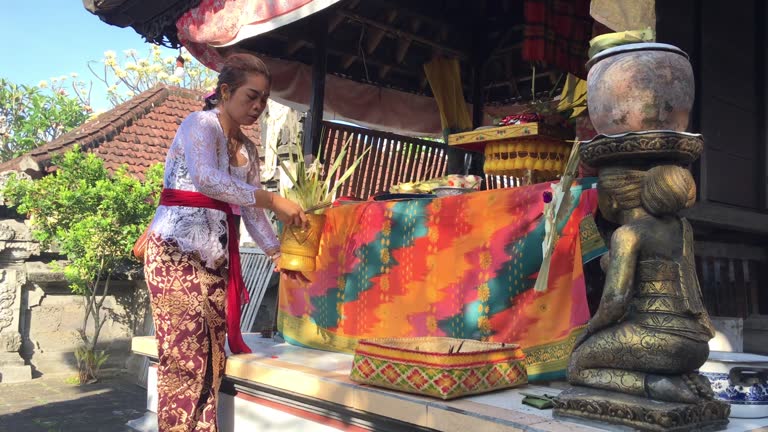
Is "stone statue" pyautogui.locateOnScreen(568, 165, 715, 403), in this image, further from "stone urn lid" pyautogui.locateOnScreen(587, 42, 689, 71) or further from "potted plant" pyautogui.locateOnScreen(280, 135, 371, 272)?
"potted plant" pyautogui.locateOnScreen(280, 135, 371, 272)

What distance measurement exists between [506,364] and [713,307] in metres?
2.39

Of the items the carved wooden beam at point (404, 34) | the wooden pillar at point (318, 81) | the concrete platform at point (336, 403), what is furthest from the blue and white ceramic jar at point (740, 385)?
the carved wooden beam at point (404, 34)

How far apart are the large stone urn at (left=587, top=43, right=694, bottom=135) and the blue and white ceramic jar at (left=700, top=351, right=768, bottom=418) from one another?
2.85 feet

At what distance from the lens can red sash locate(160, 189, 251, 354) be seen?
289cm

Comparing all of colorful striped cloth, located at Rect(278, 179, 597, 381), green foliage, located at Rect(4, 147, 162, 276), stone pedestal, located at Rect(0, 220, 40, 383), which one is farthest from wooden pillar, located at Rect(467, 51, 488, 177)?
stone pedestal, located at Rect(0, 220, 40, 383)

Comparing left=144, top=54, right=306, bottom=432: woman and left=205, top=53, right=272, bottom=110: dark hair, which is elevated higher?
left=205, top=53, right=272, bottom=110: dark hair

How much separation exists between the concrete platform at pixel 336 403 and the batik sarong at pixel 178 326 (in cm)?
29

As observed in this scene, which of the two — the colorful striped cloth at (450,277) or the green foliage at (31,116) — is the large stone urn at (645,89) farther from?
the green foliage at (31,116)

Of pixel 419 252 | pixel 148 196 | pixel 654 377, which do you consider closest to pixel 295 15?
pixel 419 252

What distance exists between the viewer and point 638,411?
1.89 metres

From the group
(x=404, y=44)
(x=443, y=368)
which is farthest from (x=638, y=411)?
(x=404, y=44)

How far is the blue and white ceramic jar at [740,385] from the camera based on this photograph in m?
2.16

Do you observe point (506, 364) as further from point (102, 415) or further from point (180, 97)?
point (180, 97)

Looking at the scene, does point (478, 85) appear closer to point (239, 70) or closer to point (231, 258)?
point (239, 70)
